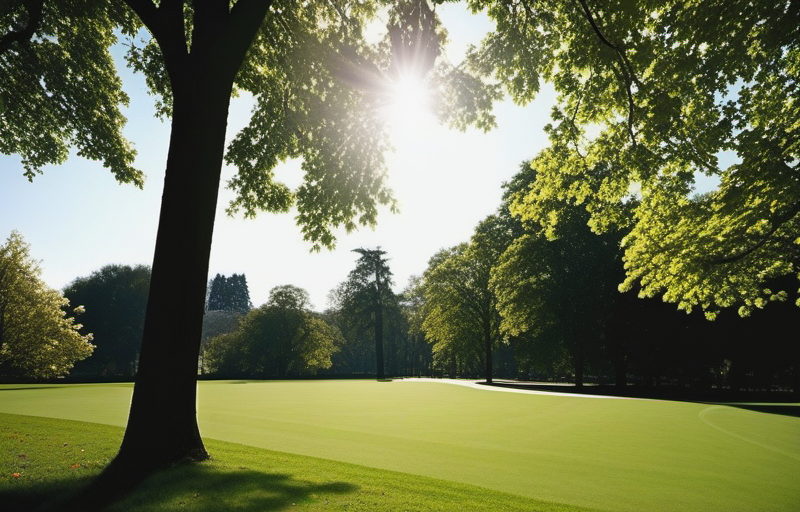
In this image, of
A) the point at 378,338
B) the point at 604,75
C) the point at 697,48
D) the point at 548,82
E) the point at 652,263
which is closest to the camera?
the point at 697,48

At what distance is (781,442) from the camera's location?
11656mm

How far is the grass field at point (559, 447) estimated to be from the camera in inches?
260

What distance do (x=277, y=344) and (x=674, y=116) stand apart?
6612cm

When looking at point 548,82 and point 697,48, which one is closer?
point 697,48

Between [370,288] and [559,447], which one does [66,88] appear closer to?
[559,447]

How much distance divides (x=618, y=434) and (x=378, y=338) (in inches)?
2244

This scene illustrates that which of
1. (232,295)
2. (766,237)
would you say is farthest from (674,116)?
(232,295)

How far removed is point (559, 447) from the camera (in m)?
10.1

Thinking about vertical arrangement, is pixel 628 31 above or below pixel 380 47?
below

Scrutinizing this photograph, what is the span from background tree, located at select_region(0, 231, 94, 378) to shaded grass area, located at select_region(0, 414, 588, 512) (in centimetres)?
3640

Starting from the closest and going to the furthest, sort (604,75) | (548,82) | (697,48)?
(697,48), (604,75), (548,82)

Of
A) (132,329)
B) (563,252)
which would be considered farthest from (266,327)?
(563,252)

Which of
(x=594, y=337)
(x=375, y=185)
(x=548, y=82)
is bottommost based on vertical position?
(x=594, y=337)

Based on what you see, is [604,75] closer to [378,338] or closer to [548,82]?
[548,82]
